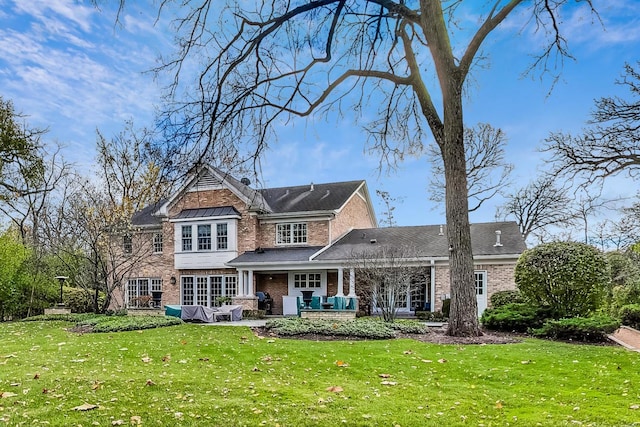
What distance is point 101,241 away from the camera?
19156 millimetres

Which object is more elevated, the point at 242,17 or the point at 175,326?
the point at 242,17

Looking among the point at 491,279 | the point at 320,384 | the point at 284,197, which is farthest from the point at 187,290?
the point at 320,384

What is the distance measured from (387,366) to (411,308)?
15.4 m

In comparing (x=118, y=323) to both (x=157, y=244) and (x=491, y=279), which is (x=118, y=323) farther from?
(x=491, y=279)

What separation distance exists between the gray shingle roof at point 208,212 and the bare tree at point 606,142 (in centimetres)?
1497

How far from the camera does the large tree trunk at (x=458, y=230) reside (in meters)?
11.4

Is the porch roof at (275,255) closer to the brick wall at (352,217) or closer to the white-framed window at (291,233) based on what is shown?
the white-framed window at (291,233)

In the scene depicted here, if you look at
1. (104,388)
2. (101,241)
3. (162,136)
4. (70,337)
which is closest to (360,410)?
→ (104,388)

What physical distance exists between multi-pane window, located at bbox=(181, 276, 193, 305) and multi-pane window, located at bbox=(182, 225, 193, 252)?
5.36ft

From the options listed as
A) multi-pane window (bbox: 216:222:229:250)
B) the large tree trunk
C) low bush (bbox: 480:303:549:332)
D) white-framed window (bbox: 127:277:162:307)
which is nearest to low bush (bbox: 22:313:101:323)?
white-framed window (bbox: 127:277:162:307)

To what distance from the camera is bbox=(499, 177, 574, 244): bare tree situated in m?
31.0

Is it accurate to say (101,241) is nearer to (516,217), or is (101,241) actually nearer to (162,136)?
(162,136)

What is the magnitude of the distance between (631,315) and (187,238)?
20291 mm

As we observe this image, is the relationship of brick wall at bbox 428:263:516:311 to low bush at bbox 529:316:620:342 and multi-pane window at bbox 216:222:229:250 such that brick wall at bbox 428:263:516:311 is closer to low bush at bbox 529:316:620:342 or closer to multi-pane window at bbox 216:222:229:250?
low bush at bbox 529:316:620:342
